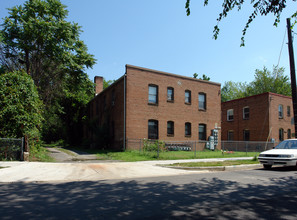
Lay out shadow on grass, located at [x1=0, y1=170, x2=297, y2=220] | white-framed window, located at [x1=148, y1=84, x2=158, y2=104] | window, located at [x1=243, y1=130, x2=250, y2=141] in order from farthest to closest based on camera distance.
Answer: window, located at [x1=243, y1=130, x2=250, y2=141], white-framed window, located at [x1=148, y1=84, x2=158, y2=104], shadow on grass, located at [x1=0, y1=170, x2=297, y2=220]

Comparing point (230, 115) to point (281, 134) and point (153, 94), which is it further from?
point (153, 94)

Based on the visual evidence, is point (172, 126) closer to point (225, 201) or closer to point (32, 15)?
point (32, 15)

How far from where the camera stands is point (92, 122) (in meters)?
25.6

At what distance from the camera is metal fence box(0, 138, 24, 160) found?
12503 millimetres

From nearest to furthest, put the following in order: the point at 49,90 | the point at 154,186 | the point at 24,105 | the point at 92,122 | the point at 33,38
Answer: the point at 154,186 → the point at 24,105 → the point at 33,38 → the point at 49,90 → the point at 92,122

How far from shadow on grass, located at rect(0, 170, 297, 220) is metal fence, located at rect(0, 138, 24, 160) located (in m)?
6.02

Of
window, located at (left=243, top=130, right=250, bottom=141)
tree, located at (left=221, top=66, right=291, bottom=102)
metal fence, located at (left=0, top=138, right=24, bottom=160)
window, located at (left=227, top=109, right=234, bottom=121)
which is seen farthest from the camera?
tree, located at (left=221, top=66, right=291, bottom=102)

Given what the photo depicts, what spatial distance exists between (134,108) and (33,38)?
9963mm

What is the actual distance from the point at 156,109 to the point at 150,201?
56.7 ft

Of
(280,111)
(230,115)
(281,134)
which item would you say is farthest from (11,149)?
(280,111)

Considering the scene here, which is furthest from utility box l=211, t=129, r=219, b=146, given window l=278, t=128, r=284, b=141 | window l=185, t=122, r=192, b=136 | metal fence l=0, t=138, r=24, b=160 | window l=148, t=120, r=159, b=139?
metal fence l=0, t=138, r=24, b=160

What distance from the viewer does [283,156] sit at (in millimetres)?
10977

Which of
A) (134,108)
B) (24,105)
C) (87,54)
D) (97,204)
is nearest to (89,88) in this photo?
(87,54)

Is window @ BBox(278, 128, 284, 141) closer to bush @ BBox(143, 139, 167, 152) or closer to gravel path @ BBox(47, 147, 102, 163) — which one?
bush @ BBox(143, 139, 167, 152)
